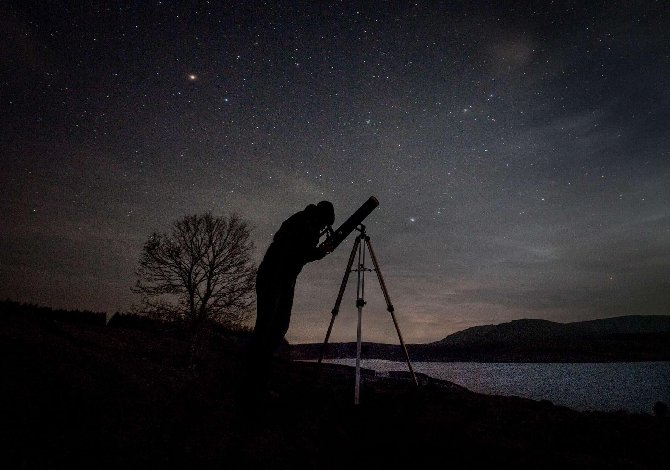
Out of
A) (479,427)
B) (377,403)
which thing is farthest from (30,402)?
(479,427)

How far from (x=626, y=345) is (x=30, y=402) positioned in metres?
162

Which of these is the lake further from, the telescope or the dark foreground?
the telescope

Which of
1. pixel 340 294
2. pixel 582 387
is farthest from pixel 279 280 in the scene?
pixel 582 387

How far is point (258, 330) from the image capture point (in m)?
4.34

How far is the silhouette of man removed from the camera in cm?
418

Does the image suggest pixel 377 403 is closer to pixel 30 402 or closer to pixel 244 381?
pixel 244 381

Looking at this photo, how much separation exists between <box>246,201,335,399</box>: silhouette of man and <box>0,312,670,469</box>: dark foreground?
742 mm

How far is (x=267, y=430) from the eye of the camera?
3715mm

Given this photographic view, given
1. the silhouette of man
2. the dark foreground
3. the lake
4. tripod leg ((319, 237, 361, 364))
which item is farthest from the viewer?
the lake

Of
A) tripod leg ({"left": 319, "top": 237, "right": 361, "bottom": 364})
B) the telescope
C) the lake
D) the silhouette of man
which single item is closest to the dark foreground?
the silhouette of man

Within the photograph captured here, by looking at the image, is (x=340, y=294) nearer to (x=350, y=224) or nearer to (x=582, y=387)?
(x=350, y=224)

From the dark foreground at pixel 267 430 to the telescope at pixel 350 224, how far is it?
9.11 feet

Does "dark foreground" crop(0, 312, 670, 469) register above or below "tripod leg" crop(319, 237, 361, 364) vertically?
below

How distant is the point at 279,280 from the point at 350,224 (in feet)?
6.14
